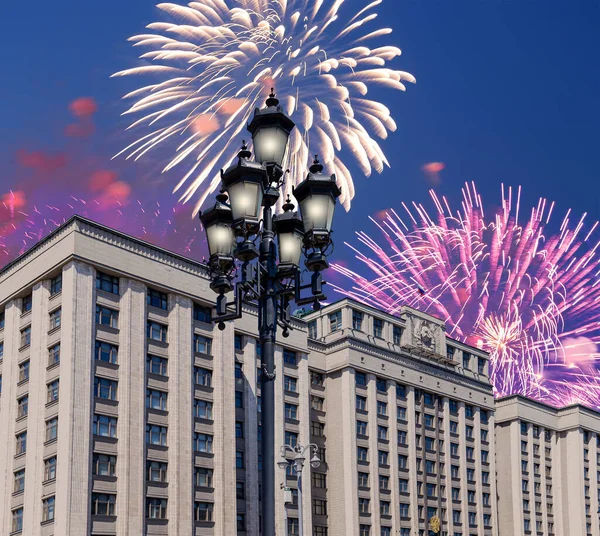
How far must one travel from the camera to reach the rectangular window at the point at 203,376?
71.9m

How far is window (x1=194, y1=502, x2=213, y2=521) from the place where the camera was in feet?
227

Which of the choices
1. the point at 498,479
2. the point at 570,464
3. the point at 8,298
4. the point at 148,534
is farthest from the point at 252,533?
the point at 570,464

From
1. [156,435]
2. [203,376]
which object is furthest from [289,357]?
[156,435]

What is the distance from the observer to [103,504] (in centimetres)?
6319

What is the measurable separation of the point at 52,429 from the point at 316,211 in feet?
156

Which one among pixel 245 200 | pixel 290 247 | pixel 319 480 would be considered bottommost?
pixel 319 480

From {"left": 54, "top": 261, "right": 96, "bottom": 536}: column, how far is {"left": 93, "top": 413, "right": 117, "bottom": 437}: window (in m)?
0.95

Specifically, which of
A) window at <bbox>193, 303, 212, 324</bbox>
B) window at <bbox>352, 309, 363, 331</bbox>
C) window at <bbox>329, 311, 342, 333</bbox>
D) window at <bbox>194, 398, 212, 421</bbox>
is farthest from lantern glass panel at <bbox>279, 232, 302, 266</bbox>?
window at <bbox>329, 311, 342, 333</bbox>

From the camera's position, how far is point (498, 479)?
10788cm

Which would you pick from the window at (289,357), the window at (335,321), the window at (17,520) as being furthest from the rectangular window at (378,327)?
the window at (17,520)

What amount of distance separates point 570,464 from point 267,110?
342 ft

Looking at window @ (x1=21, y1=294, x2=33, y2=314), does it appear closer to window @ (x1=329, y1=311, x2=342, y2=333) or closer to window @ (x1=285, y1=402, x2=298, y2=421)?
window @ (x1=285, y1=402, x2=298, y2=421)

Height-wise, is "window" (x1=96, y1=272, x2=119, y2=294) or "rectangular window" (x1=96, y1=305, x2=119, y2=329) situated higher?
Result: "window" (x1=96, y1=272, x2=119, y2=294)

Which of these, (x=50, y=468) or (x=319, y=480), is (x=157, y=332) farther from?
(x=319, y=480)
